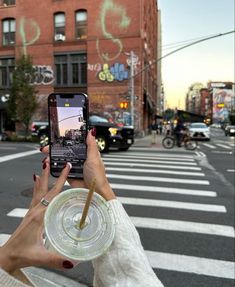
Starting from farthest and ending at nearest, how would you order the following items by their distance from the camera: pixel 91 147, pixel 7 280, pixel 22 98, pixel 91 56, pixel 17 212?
pixel 91 56 < pixel 22 98 < pixel 17 212 < pixel 91 147 < pixel 7 280

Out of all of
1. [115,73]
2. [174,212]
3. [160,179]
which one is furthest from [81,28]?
[174,212]

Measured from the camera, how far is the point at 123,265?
57.5 inches

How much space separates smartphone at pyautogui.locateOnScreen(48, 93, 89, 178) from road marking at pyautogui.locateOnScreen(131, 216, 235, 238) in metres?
4.54

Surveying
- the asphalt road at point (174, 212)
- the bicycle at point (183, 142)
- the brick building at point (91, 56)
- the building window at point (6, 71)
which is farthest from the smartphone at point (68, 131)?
the building window at point (6, 71)

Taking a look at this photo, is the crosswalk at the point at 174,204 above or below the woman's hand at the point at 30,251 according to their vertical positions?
below

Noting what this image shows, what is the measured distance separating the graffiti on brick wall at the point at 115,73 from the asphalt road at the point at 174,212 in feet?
67.9

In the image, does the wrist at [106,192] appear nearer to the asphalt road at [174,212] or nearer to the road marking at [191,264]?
the asphalt road at [174,212]

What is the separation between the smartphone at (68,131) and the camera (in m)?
1.67

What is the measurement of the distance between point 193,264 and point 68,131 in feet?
11.3

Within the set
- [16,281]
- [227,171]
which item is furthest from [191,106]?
[16,281]

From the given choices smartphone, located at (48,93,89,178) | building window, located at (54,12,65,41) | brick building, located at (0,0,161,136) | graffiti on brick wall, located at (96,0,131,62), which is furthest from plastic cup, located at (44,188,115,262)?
building window, located at (54,12,65,41)

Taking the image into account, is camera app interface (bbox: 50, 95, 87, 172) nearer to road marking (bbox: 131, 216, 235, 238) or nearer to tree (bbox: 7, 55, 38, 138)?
road marking (bbox: 131, 216, 235, 238)

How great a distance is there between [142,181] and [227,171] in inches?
135

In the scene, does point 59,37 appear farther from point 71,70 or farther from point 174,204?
point 174,204
